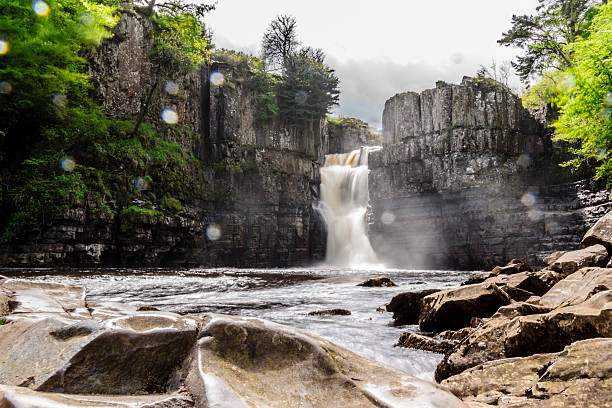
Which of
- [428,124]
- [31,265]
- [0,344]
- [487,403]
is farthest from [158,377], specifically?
[428,124]

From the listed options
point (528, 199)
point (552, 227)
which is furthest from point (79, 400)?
point (528, 199)

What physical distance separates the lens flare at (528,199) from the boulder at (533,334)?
85.2 ft

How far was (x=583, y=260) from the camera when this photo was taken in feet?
26.2

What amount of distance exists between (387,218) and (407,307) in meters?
24.9

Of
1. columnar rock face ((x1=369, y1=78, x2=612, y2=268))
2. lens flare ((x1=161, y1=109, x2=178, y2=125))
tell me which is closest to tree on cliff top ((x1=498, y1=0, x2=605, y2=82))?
columnar rock face ((x1=369, y1=78, x2=612, y2=268))

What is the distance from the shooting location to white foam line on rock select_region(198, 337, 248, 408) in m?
1.74

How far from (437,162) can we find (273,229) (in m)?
14.9

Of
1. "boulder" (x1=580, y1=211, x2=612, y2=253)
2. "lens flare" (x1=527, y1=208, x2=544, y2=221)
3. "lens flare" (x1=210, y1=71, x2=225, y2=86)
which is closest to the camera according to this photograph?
"boulder" (x1=580, y1=211, x2=612, y2=253)

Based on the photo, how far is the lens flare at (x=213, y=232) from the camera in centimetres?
2783

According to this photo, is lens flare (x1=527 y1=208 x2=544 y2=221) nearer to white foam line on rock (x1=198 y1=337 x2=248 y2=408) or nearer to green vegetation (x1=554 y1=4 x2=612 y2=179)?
green vegetation (x1=554 y1=4 x2=612 y2=179)

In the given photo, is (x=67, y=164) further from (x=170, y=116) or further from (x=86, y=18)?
(x=170, y=116)

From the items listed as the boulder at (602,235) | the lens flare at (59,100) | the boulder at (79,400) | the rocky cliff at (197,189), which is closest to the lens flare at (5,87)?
the lens flare at (59,100)

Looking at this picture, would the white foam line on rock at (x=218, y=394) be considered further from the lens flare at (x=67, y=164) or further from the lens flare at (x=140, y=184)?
the lens flare at (x=140, y=184)

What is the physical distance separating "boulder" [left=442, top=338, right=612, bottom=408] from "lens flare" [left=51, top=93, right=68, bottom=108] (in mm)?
21416
